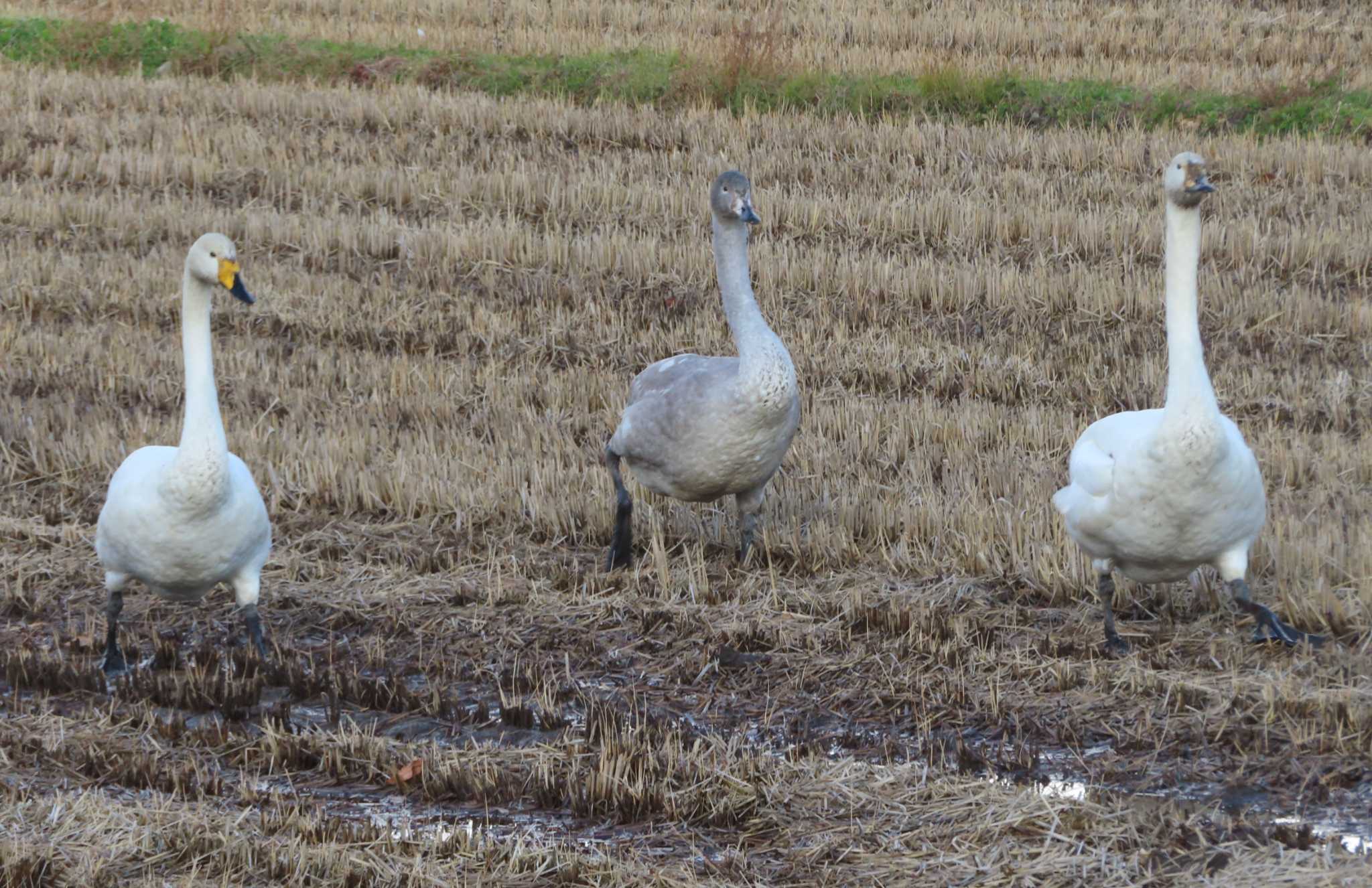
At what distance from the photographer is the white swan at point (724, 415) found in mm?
6016

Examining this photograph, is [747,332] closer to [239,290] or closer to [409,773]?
[239,290]

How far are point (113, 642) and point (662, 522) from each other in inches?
95.2

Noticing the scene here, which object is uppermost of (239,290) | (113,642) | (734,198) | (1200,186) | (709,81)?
(1200,186)

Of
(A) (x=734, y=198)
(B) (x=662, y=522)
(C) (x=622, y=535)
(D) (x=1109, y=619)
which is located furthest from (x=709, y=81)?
(D) (x=1109, y=619)

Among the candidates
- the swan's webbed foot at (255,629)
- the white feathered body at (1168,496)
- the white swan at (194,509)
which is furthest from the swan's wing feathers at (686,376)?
the swan's webbed foot at (255,629)

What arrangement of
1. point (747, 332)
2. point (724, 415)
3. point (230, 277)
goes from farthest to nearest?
1. point (747, 332)
2. point (724, 415)
3. point (230, 277)

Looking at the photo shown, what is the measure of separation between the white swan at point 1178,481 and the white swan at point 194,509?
2.77 metres

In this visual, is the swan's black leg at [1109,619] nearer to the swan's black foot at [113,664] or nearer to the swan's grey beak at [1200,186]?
the swan's grey beak at [1200,186]

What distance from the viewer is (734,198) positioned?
6.25 meters

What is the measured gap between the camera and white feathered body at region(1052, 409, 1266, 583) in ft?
15.9

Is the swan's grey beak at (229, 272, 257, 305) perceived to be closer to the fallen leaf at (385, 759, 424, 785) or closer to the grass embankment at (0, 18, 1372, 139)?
the fallen leaf at (385, 759, 424, 785)

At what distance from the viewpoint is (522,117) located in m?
14.4

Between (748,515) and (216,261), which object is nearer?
(216,261)

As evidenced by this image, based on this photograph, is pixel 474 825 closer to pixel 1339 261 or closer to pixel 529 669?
pixel 529 669
